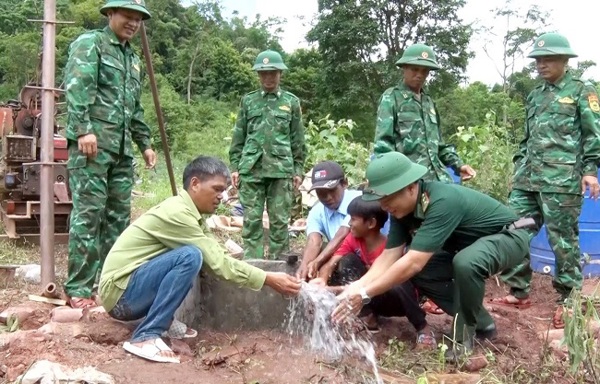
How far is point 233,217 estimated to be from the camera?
8.34 m

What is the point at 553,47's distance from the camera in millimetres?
4500

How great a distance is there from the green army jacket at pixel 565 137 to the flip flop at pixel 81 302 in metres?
3.06

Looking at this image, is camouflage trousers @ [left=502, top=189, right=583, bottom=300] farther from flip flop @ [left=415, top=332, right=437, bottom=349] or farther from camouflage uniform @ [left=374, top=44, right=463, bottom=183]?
flip flop @ [left=415, top=332, right=437, bottom=349]

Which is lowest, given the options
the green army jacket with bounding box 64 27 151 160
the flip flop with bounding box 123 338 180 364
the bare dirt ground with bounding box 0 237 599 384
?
the bare dirt ground with bounding box 0 237 599 384

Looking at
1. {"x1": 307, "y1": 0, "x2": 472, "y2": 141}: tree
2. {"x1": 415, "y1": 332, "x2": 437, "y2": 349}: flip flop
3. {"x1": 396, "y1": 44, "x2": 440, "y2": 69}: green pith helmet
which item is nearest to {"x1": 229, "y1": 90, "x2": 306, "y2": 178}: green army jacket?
{"x1": 396, "y1": 44, "x2": 440, "y2": 69}: green pith helmet

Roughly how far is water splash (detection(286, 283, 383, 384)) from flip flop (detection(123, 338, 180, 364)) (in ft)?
2.49

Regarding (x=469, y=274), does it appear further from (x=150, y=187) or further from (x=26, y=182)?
(x=150, y=187)

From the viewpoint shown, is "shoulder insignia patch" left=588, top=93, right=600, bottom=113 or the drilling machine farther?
the drilling machine

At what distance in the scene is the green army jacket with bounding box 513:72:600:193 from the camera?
14.8ft

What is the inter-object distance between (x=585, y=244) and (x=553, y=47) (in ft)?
6.52

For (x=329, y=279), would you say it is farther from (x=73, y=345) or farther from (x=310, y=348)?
(x=73, y=345)

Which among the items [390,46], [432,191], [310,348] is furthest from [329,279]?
[390,46]

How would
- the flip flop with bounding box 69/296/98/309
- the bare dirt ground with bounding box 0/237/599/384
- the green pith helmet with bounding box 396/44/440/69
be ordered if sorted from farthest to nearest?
the green pith helmet with bounding box 396/44/440/69 → the flip flop with bounding box 69/296/98/309 → the bare dirt ground with bounding box 0/237/599/384

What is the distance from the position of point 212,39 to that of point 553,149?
29.7m
